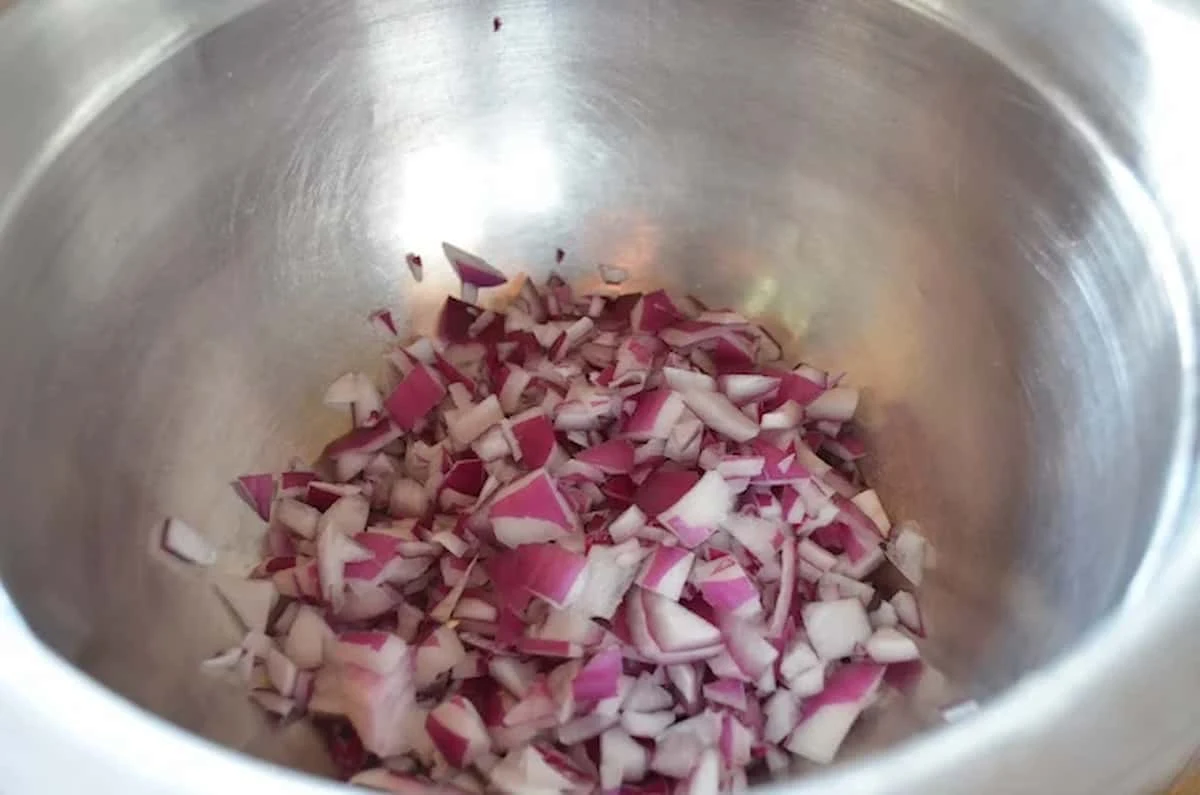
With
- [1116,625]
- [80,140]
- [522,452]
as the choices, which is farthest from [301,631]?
[1116,625]

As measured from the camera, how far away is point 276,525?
2.79ft

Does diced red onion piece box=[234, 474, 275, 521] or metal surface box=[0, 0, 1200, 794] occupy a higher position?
metal surface box=[0, 0, 1200, 794]

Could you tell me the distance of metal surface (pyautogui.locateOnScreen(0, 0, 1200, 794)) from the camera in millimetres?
533

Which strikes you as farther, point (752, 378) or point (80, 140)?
point (752, 378)

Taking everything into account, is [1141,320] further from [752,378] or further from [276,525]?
[276,525]

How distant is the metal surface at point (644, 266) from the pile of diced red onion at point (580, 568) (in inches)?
1.4

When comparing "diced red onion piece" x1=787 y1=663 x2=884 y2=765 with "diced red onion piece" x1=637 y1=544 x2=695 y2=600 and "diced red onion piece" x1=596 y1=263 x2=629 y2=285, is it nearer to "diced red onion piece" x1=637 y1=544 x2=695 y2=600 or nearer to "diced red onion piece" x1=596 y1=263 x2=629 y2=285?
"diced red onion piece" x1=637 y1=544 x2=695 y2=600

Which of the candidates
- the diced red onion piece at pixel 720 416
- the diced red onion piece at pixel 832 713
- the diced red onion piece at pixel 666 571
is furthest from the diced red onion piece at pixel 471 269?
the diced red onion piece at pixel 832 713

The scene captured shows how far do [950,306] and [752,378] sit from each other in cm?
15

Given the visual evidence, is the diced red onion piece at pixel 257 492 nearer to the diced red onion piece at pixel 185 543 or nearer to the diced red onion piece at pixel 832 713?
the diced red onion piece at pixel 185 543

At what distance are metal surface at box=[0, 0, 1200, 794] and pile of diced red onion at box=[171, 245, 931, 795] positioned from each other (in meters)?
0.03

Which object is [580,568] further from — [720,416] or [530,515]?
[720,416]

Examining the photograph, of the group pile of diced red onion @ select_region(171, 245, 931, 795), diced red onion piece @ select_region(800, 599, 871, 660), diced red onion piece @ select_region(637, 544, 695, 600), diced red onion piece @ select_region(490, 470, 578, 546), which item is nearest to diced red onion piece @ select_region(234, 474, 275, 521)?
pile of diced red onion @ select_region(171, 245, 931, 795)

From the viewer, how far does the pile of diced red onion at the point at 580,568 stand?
0.72 metres
